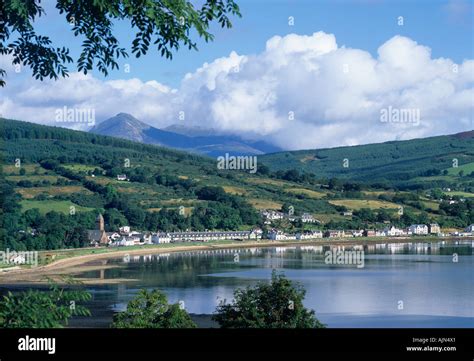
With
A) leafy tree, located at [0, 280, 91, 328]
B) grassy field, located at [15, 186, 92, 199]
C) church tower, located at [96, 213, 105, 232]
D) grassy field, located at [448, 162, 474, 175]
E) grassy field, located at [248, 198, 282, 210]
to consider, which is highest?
grassy field, located at [448, 162, 474, 175]

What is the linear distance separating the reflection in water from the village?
8.91 metres

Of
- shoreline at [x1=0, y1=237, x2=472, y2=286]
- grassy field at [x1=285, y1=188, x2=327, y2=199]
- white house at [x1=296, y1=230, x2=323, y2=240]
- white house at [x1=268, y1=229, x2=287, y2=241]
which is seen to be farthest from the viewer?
grassy field at [x1=285, y1=188, x2=327, y2=199]

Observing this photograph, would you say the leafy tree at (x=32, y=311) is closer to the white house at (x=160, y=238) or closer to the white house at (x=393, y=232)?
the white house at (x=160, y=238)

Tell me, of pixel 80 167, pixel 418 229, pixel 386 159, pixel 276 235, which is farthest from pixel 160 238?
pixel 386 159

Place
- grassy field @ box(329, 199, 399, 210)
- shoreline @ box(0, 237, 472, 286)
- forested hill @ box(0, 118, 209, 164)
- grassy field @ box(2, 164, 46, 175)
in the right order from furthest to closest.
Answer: grassy field @ box(329, 199, 399, 210) < forested hill @ box(0, 118, 209, 164) < grassy field @ box(2, 164, 46, 175) < shoreline @ box(0, 237, 472, 286)

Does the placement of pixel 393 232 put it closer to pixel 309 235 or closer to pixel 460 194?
pixel 309 235

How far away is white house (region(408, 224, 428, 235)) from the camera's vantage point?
81.3 meters

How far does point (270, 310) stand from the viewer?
540 inches

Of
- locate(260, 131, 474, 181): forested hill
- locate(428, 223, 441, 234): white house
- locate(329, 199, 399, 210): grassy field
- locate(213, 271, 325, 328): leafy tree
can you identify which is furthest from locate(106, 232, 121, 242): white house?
locate(260, 131, 474, 181): forested hill

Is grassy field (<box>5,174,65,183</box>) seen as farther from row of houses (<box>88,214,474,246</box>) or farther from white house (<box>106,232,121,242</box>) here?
white house (<box>106,232,121,242</box>)

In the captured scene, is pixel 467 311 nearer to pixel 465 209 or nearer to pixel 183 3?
pixel 183 3

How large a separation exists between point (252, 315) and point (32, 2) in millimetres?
9799

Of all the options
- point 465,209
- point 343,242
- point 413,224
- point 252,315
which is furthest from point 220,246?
point 252,315
